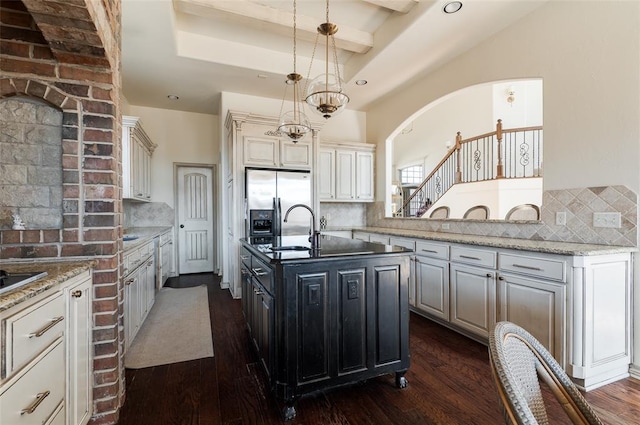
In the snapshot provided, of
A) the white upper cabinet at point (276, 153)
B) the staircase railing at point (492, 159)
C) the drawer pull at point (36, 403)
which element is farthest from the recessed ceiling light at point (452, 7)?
the staircase railing at point (492, 159)

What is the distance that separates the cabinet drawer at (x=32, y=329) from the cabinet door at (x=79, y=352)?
0.36 feet

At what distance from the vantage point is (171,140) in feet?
18.0

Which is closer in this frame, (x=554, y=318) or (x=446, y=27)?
(x=554, y=318)

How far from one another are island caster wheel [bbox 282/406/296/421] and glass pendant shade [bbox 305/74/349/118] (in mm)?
2076

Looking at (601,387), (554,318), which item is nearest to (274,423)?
(554,318)

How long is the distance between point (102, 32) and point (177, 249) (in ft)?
15.5

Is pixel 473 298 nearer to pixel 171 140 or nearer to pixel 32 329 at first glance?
pixel 32 329

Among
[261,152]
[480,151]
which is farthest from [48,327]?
[480,151]

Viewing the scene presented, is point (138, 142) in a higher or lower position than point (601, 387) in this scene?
higher

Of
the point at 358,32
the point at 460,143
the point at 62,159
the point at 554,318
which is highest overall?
the point at 358,32

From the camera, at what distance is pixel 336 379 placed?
1.87 meters

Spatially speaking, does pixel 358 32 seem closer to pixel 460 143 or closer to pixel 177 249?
pixel 460 143

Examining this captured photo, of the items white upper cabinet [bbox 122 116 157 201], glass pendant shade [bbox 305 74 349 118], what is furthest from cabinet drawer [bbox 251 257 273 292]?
white upper cabinet [bbox 122 116 157 201]

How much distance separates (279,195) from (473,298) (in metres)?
2.73
